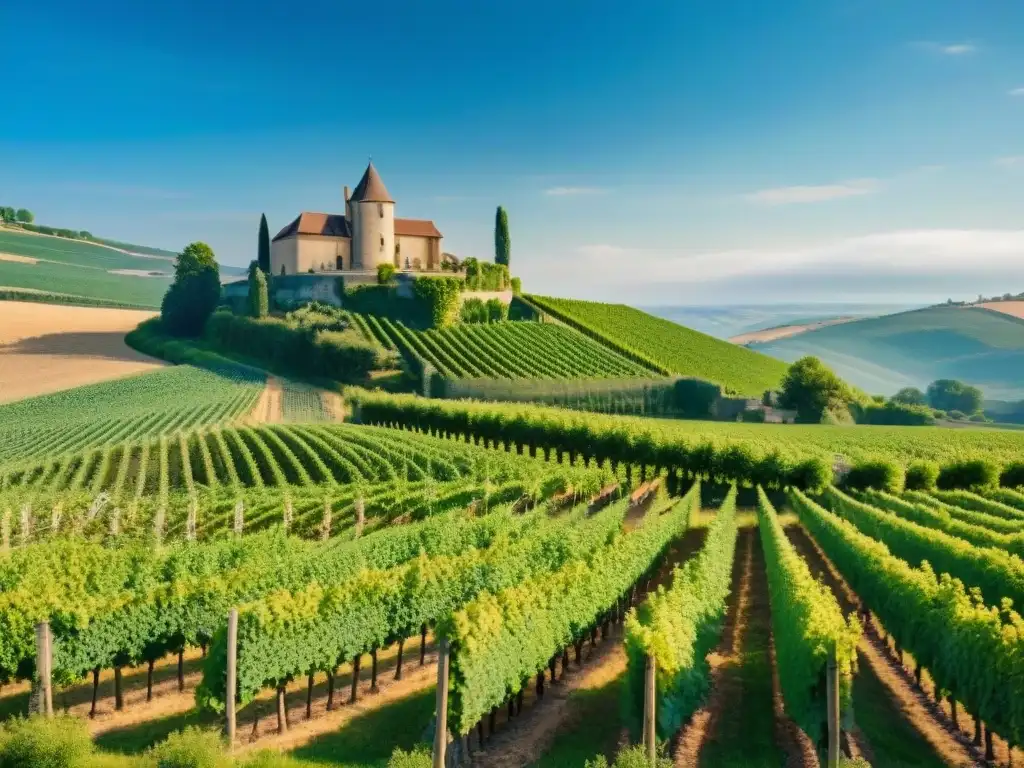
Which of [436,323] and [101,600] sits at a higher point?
[436,323]

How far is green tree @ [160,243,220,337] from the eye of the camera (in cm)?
7325

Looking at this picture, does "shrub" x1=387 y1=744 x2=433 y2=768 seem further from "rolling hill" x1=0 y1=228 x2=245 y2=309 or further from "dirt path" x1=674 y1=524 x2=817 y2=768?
"rolling hill" x1=0 y1=228 x2=245 y2=309

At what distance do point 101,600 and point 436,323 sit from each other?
57.0 meters

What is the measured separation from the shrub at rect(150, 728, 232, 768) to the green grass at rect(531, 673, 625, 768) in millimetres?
4334

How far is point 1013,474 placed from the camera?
35.4 meters

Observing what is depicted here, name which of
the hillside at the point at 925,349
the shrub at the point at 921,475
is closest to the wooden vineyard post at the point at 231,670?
the shrub at the point at 921,475

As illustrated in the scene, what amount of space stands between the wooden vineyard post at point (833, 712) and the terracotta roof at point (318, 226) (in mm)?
69220

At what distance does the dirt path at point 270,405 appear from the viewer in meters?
44.4

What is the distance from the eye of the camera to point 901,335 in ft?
586

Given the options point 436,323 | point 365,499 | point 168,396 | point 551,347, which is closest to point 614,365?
point 551,347

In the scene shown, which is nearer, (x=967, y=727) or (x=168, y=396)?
(x=967, y=727)

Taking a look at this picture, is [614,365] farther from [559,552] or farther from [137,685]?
[137,685]

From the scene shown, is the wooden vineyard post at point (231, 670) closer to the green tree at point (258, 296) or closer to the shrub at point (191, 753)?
the shrub at point (191, 753)

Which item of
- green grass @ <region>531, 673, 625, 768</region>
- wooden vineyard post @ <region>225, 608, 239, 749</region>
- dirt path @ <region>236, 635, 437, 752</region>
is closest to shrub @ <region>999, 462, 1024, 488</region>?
green grass @ <region>531, 673, 625, 768</region>
